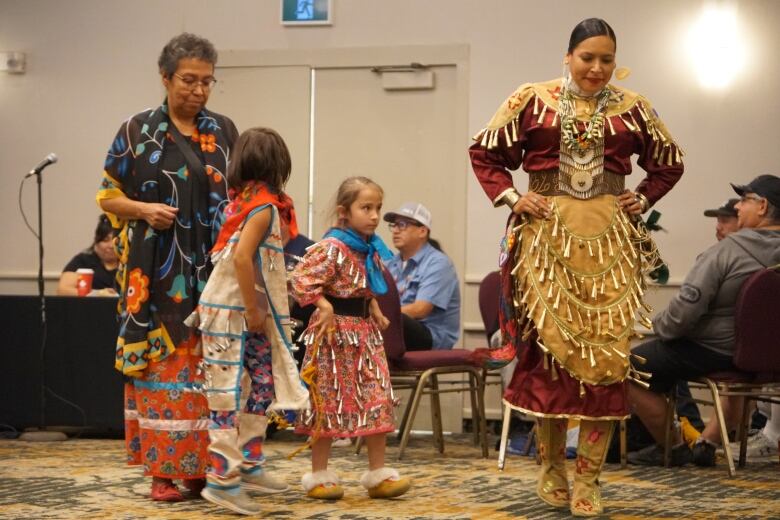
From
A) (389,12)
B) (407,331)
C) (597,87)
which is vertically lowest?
(407,331)

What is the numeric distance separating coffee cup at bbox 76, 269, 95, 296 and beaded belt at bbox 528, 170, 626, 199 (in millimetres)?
3205

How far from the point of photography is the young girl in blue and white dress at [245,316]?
11.4 feet

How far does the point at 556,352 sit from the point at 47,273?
485 centimetres

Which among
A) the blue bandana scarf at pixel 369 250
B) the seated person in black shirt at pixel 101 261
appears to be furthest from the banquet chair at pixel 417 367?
the seated person in black shirt at pixel 101 261

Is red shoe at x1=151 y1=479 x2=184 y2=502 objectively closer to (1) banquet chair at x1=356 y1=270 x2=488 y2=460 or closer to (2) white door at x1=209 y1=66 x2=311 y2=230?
(1) banquet chair at x1=356 y1=270 x2=488 y2=460

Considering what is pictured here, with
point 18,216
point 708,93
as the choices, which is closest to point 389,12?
point 708,93

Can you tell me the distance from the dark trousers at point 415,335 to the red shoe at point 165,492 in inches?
89.5

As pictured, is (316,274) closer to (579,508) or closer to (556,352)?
(556,352)

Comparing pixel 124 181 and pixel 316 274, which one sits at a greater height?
pixel 124 181

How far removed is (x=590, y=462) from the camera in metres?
3.57

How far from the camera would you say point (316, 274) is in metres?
3.92

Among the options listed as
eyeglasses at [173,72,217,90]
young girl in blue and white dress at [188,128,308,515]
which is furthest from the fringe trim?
eyeglasses at [173,72,217,90]

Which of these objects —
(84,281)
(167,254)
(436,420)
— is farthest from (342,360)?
(84,281)

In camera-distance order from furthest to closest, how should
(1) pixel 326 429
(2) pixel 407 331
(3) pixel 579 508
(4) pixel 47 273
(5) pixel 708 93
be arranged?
1. (4) pixel 47 273
2. (5) pixel 708 93
3. (2) pixel 407 331
4. (1) pixel 326 429
5. (3) pixel 579 508
